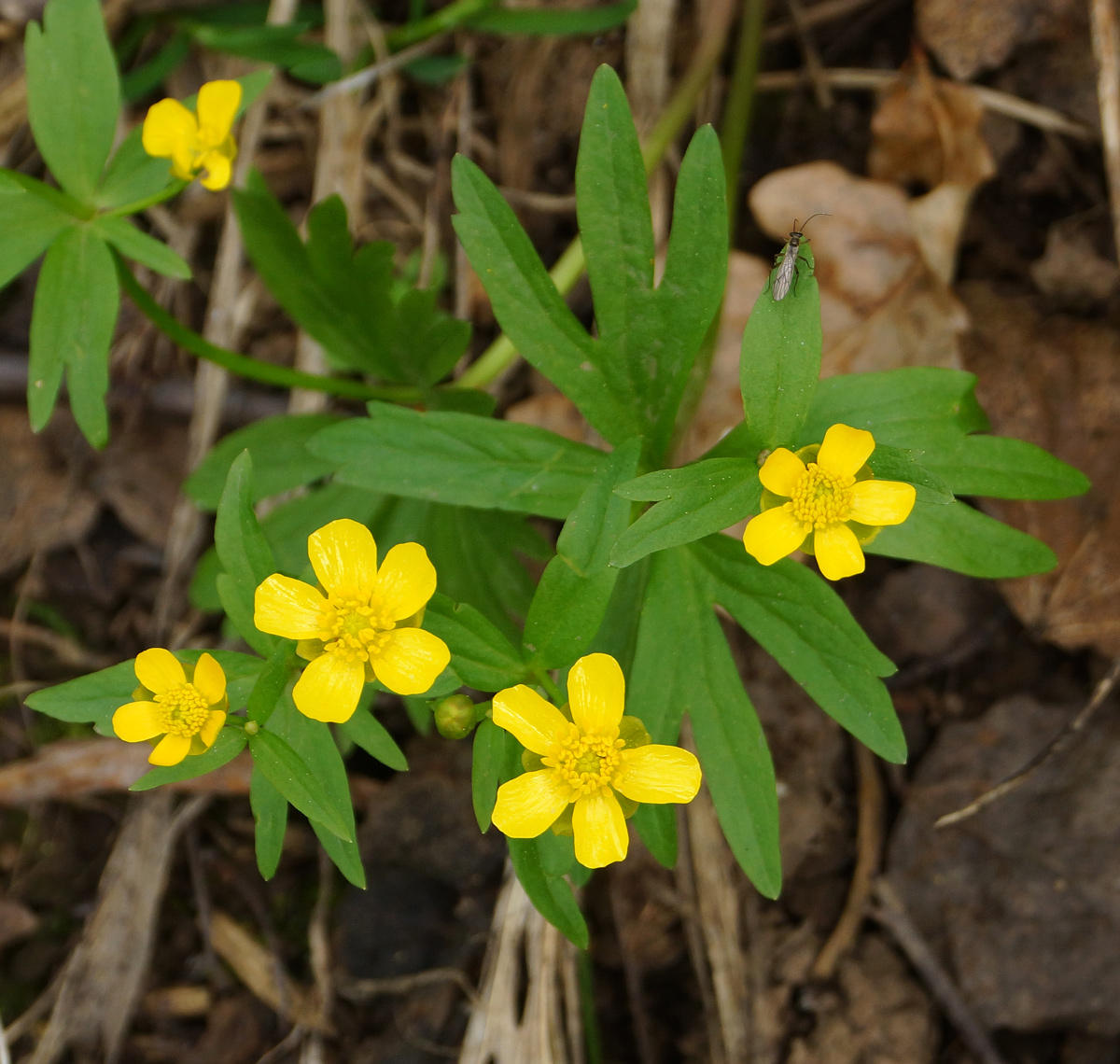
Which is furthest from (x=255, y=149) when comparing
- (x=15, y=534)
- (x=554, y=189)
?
(x=15, y=534)

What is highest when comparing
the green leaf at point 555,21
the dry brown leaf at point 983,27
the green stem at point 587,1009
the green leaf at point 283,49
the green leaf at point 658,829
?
the dry brown leaf at point 983,27

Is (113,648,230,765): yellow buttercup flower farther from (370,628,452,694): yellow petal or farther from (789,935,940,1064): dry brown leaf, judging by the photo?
(789,935,940,1064): dry brown leaf

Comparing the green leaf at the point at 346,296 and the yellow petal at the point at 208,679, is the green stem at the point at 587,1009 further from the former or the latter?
the green leaf at the point at 346,296

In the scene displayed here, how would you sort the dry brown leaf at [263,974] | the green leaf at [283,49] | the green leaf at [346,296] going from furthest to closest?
1. the green leaf at [283,49]
2. the dry brown leaf at [263,974]
3. the green leaf at [346,296]

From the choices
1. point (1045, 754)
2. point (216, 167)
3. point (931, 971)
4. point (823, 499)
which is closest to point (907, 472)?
point (823, 499)

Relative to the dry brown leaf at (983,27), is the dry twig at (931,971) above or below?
below

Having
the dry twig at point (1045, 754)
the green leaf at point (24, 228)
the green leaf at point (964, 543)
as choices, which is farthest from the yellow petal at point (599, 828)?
the green leaf at point (24, 228)

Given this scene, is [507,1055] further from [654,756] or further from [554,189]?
[554,189]

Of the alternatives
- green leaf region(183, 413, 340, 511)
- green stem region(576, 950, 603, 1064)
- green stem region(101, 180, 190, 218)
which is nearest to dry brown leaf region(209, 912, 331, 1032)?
green stem region(576, 950, 603, 1064)
